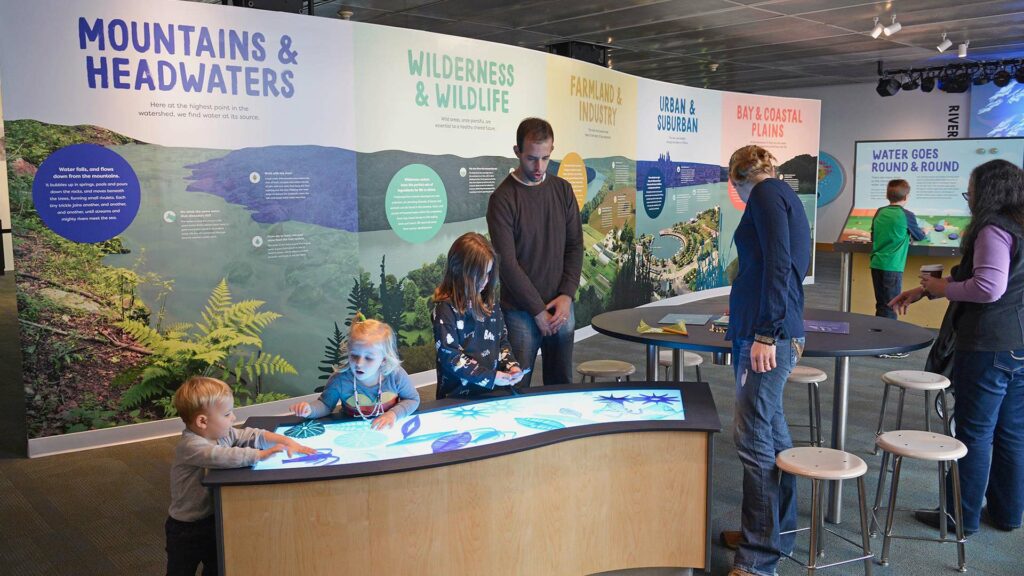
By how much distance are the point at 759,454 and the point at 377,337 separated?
4.64 feet

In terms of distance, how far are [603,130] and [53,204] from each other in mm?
4898

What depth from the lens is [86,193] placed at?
448 centimetres

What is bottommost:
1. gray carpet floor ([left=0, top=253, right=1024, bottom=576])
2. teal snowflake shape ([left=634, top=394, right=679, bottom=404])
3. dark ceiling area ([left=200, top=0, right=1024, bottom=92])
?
gray carpet floor ([left=0, top=253, right=1024, bottom=576])

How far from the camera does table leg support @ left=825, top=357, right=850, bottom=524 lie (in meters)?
3.48

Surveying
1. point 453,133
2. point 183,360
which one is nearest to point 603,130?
point 453,133

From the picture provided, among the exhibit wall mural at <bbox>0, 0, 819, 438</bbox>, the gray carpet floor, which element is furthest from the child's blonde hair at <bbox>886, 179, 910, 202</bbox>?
the exhibit wall mural at <bbox>0, 0, 819, 438</bbox>

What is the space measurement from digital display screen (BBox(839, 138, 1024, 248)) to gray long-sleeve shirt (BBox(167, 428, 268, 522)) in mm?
7250

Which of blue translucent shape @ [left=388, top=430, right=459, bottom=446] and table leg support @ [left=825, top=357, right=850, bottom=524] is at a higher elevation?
blue translucent shape @ [left=388, top=430, right=459, bottom=446]

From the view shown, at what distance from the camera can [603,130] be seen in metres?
7.84

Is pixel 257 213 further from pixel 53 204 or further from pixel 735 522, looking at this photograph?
pixel 735 522

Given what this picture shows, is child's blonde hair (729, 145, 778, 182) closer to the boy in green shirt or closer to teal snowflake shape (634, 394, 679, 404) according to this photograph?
teal snowflake shape (634, 394, 679, 404)

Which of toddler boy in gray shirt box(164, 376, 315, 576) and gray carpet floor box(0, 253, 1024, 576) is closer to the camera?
toddler boy in gray shirt box(164, 376, 315, 576)

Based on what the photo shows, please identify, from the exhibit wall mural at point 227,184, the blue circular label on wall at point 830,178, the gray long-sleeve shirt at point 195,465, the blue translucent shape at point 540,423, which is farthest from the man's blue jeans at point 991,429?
the blue circular label on wall at point 830,178

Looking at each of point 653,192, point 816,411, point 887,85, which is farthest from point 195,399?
point 887,85
